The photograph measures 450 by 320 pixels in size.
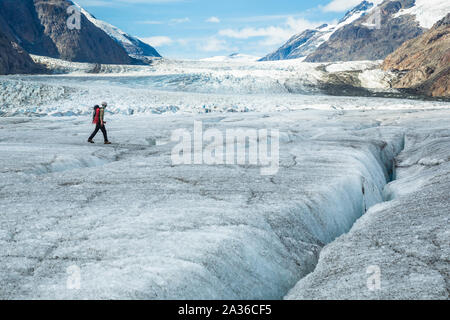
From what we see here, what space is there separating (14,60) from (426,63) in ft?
159

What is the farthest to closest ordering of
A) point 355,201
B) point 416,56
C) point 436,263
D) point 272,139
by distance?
point 416,56
point 272,139
point 355,201
point 436,263

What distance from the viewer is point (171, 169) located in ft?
21.1

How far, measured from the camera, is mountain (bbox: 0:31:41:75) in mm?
43219

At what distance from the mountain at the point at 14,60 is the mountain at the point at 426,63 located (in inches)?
1663

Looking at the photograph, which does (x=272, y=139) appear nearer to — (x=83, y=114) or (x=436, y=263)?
(x=436, y=263)

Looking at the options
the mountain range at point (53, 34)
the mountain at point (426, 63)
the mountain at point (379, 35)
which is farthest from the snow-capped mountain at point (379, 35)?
the mountain range at point (53, 34)

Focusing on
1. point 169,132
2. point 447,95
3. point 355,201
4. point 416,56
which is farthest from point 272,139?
point 416,56

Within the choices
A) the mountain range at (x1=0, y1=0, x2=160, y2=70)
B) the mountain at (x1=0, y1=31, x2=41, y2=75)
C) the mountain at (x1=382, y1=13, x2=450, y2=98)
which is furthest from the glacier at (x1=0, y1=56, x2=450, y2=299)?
the mountain range at (x1=0, y1=0, x2=160, y2=70)

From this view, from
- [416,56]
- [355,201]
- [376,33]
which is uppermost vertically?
[376,33]

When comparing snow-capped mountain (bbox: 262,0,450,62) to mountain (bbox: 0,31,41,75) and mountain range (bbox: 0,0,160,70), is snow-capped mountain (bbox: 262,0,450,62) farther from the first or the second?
mountain (bbox: 0,31,41,75)

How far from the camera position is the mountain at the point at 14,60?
43219 mm

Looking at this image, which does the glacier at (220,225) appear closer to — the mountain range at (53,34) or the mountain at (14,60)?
the mountain at (14,60)
